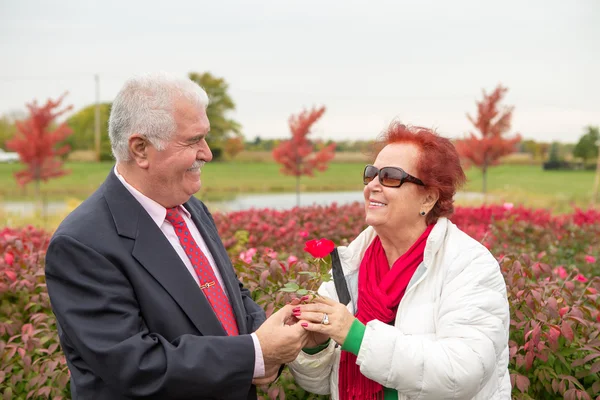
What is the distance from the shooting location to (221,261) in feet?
8.62

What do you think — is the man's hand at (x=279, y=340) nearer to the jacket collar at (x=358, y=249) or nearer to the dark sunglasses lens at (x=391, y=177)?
the jacket collar at (x=358, y=249)

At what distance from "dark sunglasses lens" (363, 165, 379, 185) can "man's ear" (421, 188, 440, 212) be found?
0.23m

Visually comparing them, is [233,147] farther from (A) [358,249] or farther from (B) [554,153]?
(A) [358,249]

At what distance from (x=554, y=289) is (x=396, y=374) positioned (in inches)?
77.2

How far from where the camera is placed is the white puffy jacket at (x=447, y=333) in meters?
2.18

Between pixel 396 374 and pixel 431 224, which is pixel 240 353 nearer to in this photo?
pixel 396 374

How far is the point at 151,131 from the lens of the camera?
2.25 m

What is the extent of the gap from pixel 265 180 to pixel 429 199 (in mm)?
35154

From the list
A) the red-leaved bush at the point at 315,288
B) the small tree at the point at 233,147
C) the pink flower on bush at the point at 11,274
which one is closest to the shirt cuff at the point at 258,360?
the red-leaved bush at the point at 315,288

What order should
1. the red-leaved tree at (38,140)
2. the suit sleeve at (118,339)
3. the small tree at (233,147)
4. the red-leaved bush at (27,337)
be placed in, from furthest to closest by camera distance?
the small tree at (233,147)
the red-leaved tree at (38,140)
the red-leaved bush at (27,337)
the suit sleeve at (118,339)

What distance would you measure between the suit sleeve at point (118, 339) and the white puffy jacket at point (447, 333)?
58cm

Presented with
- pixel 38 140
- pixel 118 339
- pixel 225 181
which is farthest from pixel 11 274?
pixel 225 181

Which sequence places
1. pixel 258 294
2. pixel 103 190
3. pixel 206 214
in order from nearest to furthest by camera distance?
pixel 103 190
pixel 206 214
pixel 258 294

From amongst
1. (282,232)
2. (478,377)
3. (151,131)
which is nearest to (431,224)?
(478,377)
